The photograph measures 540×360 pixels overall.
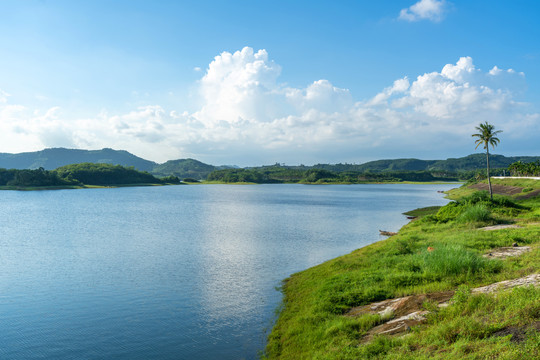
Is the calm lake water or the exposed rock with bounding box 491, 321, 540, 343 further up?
the exposed rock with bounding box 491, 321, 540, 343

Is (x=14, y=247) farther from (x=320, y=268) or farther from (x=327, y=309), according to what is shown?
(x=327, y=309)

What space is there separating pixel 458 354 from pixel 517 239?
2480 centimetres

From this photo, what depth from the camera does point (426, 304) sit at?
53.5 feet

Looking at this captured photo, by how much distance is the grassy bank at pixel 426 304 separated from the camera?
38.8ft

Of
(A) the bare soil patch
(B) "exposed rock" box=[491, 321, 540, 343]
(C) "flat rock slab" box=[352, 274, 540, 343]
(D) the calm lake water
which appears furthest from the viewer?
(A) the bare soil patch

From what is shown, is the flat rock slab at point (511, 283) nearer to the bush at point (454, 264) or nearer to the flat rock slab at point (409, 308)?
the flat rock slab at point (409, 308)

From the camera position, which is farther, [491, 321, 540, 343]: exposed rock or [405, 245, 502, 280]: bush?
[405, 245, 502, 280]: bush

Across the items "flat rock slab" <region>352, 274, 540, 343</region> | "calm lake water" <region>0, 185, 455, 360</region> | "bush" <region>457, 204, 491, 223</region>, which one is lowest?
"calm lake water" <region>0, 185, 455, 360</region>

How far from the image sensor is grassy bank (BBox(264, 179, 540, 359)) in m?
11.8

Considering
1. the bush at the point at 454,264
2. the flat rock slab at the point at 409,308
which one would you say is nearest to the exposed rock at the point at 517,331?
the flat rock slab at the point at 409,308

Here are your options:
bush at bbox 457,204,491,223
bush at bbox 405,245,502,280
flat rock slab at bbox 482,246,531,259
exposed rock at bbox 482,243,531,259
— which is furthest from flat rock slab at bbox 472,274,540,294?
bush at bbox 457,204,491,223

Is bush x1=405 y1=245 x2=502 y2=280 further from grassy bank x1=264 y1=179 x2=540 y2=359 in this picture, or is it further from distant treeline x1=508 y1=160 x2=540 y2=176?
distant treeline x1=508 y1=160 x2=540 y2=176

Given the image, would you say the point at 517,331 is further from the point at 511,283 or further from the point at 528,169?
the point at 528,169

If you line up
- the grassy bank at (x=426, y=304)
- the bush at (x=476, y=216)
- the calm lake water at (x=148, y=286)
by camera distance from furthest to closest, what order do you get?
the bush at (x=476, y=216), the calm lake water at (x=148, y=286), the grassy bank at (x=426, y=304)
